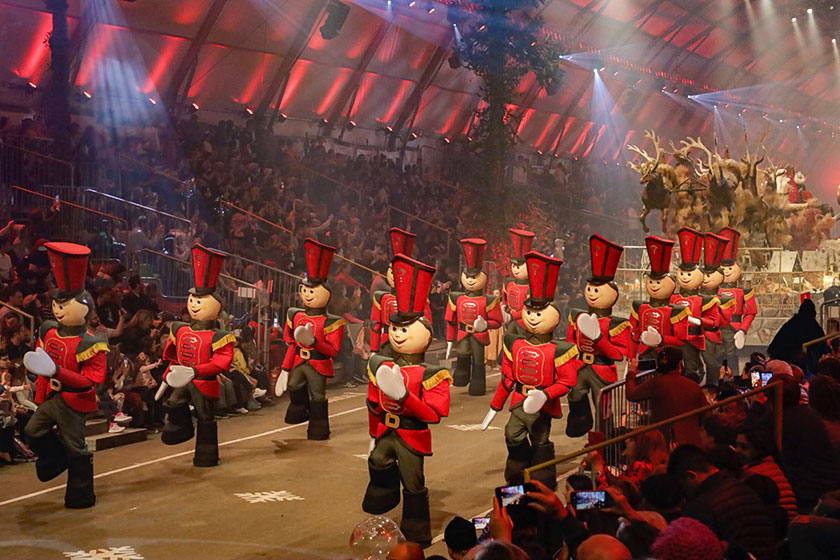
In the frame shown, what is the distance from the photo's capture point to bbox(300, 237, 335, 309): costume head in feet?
38.1

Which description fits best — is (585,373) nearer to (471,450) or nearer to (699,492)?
(471,450)

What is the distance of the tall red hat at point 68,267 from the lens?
910 centimetres

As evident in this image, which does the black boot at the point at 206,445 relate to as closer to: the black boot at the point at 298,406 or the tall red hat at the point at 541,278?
the black boot at the point at 298,406

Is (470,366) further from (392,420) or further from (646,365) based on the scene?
(392,420)

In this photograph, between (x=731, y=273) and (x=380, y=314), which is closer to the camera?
(x=380, y=314)

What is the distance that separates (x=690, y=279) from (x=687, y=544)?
1110cm

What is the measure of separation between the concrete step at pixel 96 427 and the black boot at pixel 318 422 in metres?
2.36

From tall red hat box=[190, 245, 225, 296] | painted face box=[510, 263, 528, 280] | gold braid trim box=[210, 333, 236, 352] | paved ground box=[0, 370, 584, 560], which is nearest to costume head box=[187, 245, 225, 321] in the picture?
tall red hat box=[190, 245, 225, 296]

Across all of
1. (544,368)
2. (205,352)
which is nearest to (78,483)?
(205,352)

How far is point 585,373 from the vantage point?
1155 cm

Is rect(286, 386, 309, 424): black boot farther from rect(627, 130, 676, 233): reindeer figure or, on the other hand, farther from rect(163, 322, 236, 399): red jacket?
rect(627, 130, 676, 233): reindeer figure

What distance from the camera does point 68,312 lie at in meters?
9.16

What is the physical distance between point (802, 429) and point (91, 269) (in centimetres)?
1077

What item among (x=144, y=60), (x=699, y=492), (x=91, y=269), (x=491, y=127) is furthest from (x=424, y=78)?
(x=699, y=492)
